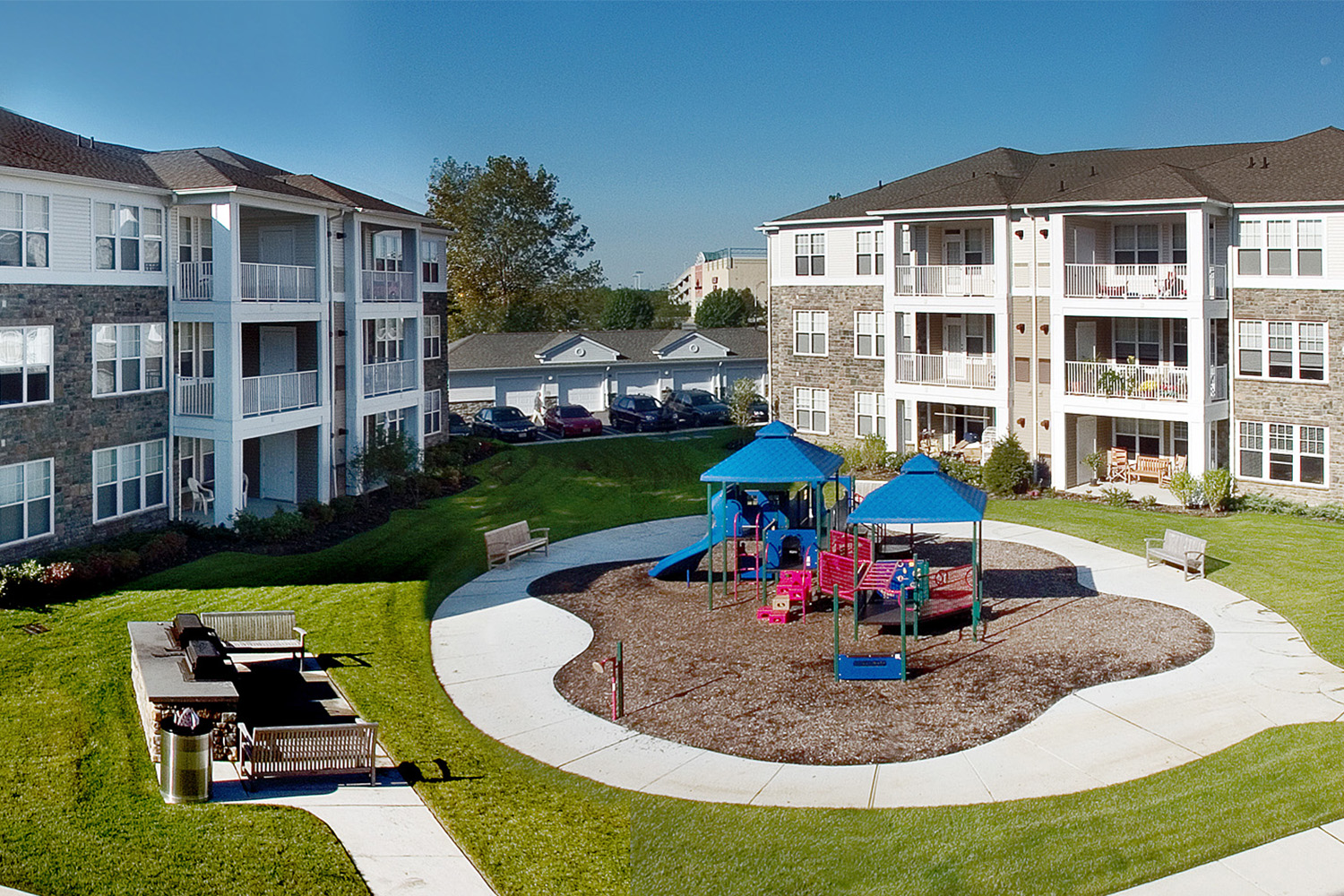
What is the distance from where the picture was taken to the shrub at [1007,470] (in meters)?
34.6

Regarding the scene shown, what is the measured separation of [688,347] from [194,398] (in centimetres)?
3350

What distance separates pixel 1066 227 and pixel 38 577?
26517mm

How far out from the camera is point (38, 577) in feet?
Answer: 75.0

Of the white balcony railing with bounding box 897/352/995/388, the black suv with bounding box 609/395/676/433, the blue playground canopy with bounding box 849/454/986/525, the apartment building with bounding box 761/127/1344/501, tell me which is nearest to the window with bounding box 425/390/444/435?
the apartment building with bounding box 761/127/1344/501

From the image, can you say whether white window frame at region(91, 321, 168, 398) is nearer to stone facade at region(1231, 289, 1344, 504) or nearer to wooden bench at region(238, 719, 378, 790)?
wooden bench at region(238, 719, 378, 790)

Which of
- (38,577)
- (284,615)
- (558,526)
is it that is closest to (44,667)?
(284,615)

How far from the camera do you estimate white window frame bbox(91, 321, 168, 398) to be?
89.2ft

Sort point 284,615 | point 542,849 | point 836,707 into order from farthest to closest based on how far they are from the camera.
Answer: point 284,615 → point 836,707 → point 542,849

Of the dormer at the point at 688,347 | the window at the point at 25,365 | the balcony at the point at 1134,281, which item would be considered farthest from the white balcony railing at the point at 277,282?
the dormer at the point at 688,347

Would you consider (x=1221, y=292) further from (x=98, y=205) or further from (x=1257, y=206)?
(x=98, y=205)

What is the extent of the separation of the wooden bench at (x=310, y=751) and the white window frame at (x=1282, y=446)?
25.8m

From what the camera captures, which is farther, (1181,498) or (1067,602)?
(1181,498)

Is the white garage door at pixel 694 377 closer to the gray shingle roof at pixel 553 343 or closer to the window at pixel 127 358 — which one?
the gray shingle roof at pixel 553 343

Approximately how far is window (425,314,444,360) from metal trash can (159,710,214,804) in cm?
2890
